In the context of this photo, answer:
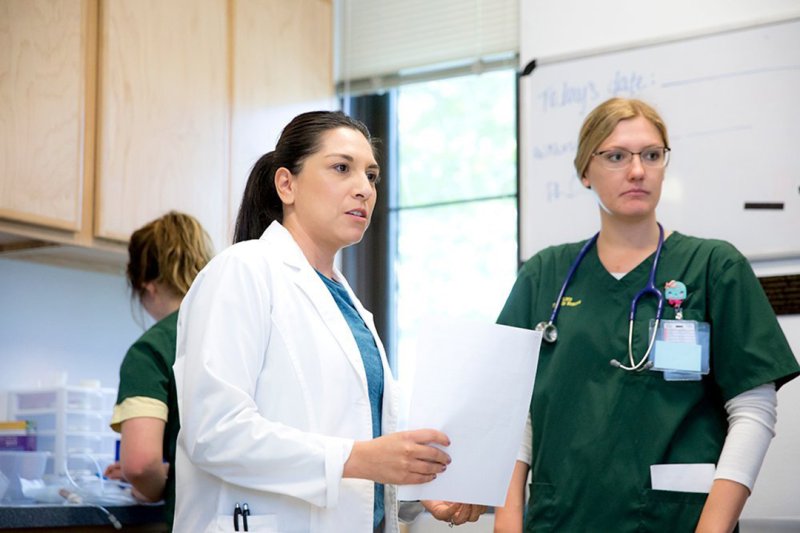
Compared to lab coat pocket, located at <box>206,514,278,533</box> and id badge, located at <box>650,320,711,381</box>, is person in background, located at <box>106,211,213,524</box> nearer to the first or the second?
lab coat pocket, located at <box>206,514,278,533</box>

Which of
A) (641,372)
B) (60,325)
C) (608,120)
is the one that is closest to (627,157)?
(608,120)

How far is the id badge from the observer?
1705mm

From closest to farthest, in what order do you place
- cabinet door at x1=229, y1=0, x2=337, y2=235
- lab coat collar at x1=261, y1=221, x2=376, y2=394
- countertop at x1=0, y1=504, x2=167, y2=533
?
lab coat collar at x1=261, y1=221, x2=376, y2=394 < countertop at x1=0, y1=504, x2=167, y2=533 < cabinet door at x1=229, y1=0, x2=337, y2=235

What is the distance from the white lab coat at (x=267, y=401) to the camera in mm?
1332

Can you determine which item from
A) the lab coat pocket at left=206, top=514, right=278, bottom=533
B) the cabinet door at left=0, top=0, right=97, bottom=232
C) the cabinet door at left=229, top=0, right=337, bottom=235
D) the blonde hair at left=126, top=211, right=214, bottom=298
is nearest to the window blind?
the cabinet door at left=229, top=0, right=337, bottom=235

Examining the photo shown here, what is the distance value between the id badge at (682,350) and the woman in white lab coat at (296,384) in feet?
1.48

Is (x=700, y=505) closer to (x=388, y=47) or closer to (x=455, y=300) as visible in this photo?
(x=455, y=300)

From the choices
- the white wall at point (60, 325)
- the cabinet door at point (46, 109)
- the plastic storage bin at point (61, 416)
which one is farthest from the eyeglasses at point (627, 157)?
the plastic storage bin at point (61, 416)

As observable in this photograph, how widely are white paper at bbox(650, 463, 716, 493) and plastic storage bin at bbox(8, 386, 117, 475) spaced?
5.91ft

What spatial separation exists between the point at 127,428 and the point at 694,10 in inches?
76.0

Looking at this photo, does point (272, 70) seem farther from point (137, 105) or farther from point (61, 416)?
point (61, 416)

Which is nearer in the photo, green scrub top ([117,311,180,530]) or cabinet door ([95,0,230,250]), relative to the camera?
green scrub top ([117,311,180,530])

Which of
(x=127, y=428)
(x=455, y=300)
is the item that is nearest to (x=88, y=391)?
(x=127, y=428)

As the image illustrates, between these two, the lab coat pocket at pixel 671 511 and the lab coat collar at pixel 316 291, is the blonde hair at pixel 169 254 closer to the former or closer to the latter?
the lab coat collar at pixel 316 291
